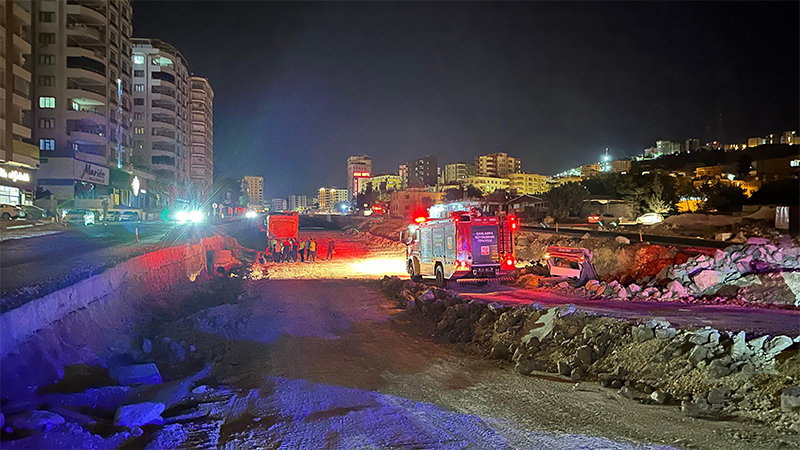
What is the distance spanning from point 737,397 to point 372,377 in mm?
5318

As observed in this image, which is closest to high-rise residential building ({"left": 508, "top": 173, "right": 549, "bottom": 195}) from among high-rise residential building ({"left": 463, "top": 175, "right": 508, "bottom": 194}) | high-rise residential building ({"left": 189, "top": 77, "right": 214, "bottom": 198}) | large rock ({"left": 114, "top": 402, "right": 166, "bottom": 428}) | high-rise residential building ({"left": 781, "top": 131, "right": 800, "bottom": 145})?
high-rise residential building ({"left": 463, "top": 175, "right": 508, "bottom": 194})

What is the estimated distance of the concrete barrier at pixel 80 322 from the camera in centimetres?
673

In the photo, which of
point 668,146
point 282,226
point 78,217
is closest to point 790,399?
point 282,226

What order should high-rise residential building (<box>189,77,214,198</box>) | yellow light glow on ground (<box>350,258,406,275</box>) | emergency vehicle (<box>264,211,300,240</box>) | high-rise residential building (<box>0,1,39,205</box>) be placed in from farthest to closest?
high-rise residential building (<box>189,77,214,198</box>) < high-rise residential building (<box>0,1,39,205</box>) < emergency vehicle (<box>264,211,300,240</box>) < yellow light glow on ground (<box>350,258,406,275</box>)

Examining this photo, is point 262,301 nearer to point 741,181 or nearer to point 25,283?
point 25,283

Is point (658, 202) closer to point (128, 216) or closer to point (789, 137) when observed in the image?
point (128, 216)

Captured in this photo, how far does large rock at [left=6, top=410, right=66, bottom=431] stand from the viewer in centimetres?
527

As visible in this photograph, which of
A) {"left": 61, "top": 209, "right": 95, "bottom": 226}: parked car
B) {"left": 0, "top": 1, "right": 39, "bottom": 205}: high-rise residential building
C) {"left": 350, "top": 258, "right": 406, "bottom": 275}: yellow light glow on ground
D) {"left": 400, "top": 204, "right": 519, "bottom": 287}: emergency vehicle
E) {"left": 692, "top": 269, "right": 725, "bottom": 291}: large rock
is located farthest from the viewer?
{"left": 0, "top": 1, "right": 39, "bottom": 205}: high-rise residential building

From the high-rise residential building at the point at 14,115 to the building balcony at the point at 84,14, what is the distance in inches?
486

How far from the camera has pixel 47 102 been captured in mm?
55844

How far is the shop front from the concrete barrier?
3493 cm

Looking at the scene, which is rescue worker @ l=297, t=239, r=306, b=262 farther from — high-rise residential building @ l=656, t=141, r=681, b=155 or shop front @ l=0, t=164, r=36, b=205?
high-rise residential building @ l=656, t=141, r=681, b=155

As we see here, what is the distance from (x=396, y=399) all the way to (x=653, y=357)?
4.10m

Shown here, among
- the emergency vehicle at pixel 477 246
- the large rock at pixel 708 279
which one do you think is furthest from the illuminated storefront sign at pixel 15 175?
the large rock at pixel 708 279
